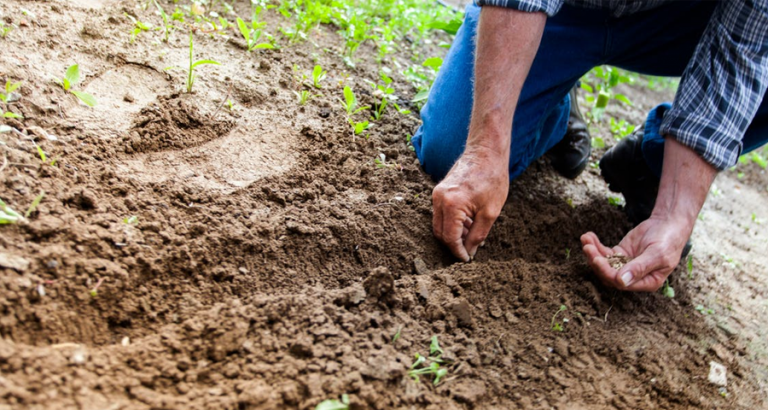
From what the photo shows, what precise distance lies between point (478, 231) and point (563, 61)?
33.8 inches

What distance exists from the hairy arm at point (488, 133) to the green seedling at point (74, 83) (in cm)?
117

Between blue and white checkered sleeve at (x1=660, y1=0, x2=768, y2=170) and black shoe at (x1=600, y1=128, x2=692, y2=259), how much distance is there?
0.46 meters

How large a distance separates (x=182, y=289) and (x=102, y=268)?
199mm

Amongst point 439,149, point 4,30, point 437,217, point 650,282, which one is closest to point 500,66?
point 439,149

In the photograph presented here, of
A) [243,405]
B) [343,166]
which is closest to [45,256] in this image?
[243,405]

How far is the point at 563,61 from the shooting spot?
2.20m

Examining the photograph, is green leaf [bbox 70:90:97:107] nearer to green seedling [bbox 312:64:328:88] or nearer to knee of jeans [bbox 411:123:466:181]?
green seedling [bbox 312:64:328:88]

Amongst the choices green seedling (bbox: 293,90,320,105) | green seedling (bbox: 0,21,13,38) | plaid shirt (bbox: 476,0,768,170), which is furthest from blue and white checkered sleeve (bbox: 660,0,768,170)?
green seedling (bbox: 0,21,13,38)

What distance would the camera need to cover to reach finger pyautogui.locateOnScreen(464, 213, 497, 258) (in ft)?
5.89

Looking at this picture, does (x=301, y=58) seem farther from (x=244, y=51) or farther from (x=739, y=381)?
(x=739, y=381)

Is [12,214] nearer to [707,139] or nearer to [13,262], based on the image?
[13,262]

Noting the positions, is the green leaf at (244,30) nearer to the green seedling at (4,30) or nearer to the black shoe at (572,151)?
the green seedling at (4,30)

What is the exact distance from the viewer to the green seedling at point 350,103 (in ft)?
7.46

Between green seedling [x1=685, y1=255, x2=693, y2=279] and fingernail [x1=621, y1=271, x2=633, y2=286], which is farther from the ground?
fingernail [x1=621, y1=271, x2=633, y2=286]
